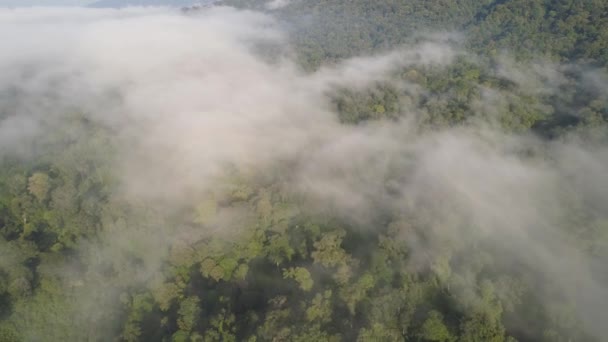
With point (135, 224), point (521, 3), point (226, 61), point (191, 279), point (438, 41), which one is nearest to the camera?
point (191, 279)

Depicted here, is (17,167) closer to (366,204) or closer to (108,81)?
(366,204)

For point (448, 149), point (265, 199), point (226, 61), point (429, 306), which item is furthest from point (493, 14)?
point (429, 306)

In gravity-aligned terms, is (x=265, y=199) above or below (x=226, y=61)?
above

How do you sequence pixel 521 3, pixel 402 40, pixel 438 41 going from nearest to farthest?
pixel 521 3 → pixel 438 41 → pixel 402 40

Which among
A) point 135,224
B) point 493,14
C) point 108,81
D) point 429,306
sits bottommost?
point 108,81

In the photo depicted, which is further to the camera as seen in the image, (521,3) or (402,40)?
(402,40)

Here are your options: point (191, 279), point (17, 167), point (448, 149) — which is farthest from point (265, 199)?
point (17, 167)

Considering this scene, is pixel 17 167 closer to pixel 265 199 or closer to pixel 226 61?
pixel 265 199
